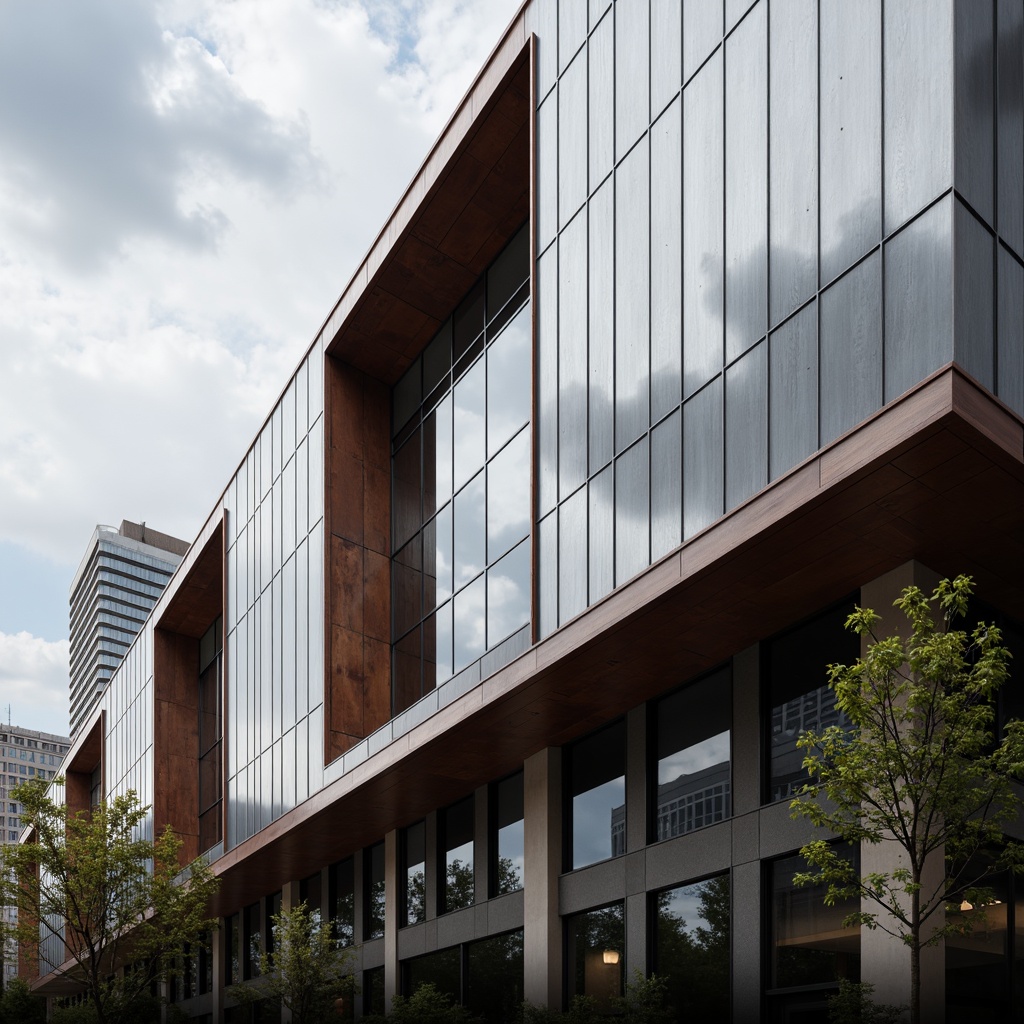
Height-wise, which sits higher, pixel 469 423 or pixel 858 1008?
pixel 469 423

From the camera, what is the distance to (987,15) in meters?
16.1

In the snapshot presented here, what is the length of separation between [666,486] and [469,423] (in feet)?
41.2

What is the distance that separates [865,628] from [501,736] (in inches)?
493

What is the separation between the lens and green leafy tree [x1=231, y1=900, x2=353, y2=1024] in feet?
107

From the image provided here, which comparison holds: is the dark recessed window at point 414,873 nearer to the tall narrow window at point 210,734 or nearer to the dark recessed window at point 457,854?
the dark recessed window at point 457,854

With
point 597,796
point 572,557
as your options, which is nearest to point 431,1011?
point 597,796

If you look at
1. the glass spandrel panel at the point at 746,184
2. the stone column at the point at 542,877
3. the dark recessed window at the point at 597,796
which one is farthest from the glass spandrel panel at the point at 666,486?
the stone column at the point at 542,877

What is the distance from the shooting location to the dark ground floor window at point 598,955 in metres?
23.9

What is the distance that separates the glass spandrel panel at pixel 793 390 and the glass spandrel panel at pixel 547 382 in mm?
6402

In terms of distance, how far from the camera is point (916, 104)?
15578 millimetres

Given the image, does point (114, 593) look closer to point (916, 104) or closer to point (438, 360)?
point (438, 360)

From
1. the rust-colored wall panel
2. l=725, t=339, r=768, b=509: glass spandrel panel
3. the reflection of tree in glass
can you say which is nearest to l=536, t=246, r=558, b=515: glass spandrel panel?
l=725, t=339, r=768, b=509: glass spandrel panel

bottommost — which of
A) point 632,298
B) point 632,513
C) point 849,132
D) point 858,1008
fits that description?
point 858,1008

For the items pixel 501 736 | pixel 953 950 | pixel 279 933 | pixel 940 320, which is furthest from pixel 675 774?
pixel 279 933
